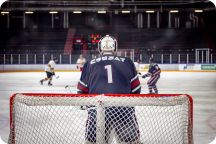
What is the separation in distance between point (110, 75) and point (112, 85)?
7 cm

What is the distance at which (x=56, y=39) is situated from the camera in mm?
26453

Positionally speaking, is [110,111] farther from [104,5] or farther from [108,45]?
[104,5]

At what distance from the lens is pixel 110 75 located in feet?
8.99

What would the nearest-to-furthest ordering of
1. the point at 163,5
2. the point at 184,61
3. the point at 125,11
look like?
the point at 184,61 → the point at 125,11 → the point at 163,5

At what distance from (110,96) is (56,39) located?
24.3 meters

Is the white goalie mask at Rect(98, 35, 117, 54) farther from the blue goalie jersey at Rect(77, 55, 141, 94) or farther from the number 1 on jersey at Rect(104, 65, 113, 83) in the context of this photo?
the number 1 on jersey at Rect(104, 65, 113, 83)

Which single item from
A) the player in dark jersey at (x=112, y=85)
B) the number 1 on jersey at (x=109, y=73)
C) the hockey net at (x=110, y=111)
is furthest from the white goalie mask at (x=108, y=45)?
the hockey net at (x=110, y=111)

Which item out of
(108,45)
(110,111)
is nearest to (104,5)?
(108,45)

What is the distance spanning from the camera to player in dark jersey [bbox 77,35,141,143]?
2656 millimetres

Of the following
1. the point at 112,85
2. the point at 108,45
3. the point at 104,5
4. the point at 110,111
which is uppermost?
the point at 104,5

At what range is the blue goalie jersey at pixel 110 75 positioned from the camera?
275 cm

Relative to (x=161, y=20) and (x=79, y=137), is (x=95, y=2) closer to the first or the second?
(x=161, y=20)

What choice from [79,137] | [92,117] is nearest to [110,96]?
[92,117]

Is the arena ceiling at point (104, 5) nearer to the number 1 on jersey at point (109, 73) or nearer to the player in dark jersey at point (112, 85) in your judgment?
the player in dark jersey at point (112, 85)
